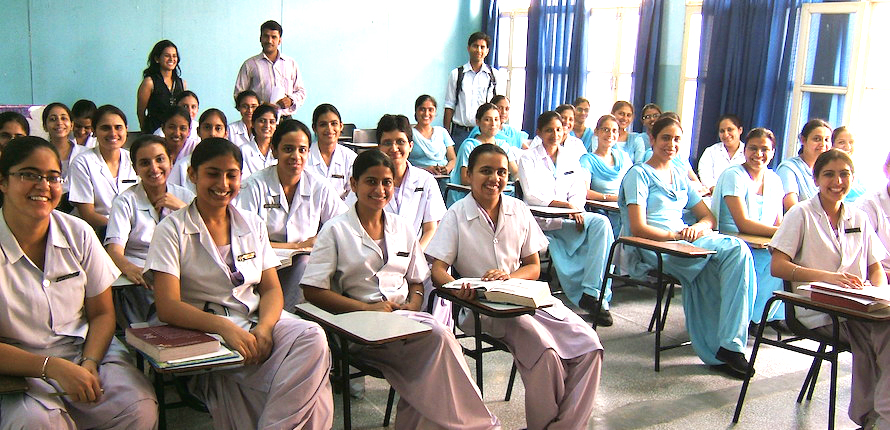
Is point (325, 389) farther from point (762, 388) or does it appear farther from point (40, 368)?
point (762, 388)

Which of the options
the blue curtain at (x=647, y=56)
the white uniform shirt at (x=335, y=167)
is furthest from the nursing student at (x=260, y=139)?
the blue curtain at (x=647, y=56)

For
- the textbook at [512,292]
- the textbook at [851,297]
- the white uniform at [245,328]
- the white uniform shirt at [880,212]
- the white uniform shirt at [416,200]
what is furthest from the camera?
the white uniform shirt at [416,200]

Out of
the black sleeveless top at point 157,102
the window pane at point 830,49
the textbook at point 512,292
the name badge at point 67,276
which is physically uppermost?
the window pane at point 830,49

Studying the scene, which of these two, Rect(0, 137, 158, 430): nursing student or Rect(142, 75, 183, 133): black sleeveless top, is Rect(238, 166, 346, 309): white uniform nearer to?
Rect(0, 137, 158, 430): nursing student

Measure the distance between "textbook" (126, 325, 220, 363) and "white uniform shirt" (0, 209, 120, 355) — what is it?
19cm

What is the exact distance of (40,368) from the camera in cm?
199

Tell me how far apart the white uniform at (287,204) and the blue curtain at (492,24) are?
6501 mm

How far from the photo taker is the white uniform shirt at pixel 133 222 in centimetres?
313

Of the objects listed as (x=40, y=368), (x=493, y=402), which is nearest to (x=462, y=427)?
(x=493, y=402)

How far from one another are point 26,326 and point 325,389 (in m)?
0.85

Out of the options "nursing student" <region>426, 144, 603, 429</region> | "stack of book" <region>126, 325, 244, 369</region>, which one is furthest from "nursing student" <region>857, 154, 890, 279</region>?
"stack of book" <region>126, 325, 244, 369</region>

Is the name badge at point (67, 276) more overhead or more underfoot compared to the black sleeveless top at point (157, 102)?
more underfoot

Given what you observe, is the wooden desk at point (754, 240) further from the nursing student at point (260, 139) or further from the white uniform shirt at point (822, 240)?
the nursing student at point (260, 139)

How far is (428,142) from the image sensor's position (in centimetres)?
641
